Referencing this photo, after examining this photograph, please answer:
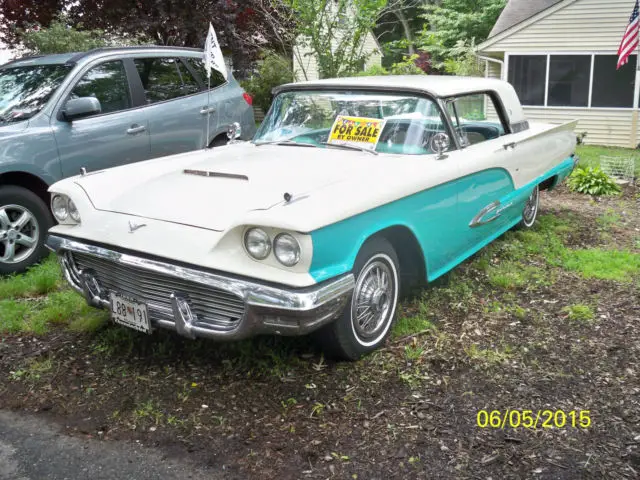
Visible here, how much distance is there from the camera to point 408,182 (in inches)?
145

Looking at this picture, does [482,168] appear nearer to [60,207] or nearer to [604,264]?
[604,264]

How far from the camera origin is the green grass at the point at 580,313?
166 inches

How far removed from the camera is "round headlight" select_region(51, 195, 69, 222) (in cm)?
377

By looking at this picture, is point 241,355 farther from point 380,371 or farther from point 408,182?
point 408,182

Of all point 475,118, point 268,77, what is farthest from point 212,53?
point 268,77

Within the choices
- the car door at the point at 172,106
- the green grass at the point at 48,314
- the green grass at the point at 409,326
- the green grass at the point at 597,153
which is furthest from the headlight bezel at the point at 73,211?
the green grass at the point at 597,153

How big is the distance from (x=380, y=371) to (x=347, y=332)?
0.32m

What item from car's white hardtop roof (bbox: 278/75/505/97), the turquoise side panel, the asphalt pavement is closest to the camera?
the asphalt pavement

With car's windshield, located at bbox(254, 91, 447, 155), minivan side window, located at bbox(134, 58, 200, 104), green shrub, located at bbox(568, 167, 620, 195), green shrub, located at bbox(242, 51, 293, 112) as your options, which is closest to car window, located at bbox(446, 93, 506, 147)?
car's windshield, located at bbox(254, 91, 447, 155)

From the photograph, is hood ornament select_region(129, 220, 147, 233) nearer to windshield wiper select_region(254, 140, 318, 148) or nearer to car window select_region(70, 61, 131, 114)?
windshield wiper select_region(254, 140, 318, 148)

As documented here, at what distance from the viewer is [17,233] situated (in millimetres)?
5008

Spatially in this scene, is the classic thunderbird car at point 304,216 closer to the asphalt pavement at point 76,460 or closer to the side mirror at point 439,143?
the side mirror at point 439,143

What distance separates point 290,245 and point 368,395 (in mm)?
946

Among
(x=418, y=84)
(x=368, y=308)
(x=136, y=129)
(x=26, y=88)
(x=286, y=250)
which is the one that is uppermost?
(x=26, y=88)
